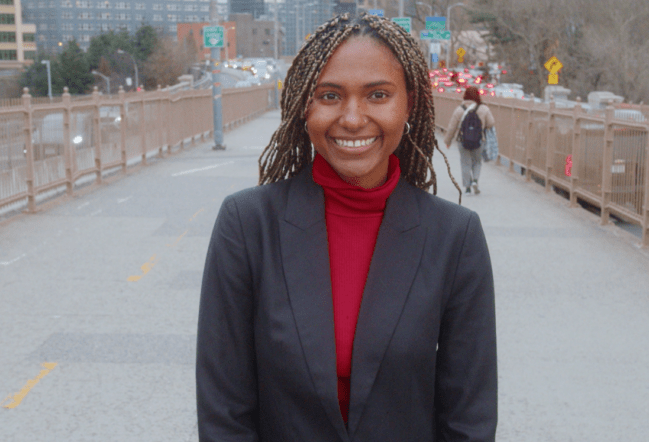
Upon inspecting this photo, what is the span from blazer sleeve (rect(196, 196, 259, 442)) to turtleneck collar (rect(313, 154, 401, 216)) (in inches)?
9.0

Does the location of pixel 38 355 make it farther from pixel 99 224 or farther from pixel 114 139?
pixel 114 139

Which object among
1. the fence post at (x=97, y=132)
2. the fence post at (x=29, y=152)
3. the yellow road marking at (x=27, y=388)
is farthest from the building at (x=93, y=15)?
the yellow road marking at (x=27, y=388)

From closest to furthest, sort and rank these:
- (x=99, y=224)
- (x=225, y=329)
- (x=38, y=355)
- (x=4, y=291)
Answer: (x=225, y=329)
(x=38, y=355)
(x=4, y=291)
(x=99, y=224)

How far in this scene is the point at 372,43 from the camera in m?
2.10

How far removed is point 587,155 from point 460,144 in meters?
2.75

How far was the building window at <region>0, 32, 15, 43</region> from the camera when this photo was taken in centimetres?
12675

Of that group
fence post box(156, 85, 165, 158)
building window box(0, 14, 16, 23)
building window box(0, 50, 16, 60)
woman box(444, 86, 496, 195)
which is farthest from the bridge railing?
building window box(0, 14, 16, 23)

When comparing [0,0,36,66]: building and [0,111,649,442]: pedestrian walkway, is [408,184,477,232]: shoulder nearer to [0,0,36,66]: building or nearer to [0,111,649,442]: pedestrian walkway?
[0,111,649,442]: pedestrian walkway

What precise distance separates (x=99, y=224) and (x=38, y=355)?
17.7 feet

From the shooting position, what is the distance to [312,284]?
2.02 metres

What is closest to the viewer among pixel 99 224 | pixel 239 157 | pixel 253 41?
pixel 99 224

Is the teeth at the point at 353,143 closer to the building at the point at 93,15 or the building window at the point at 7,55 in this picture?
the building window at the point at 7,55

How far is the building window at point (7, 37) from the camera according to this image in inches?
4990

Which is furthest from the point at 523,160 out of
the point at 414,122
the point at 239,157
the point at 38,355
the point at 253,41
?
the point at 253,41
